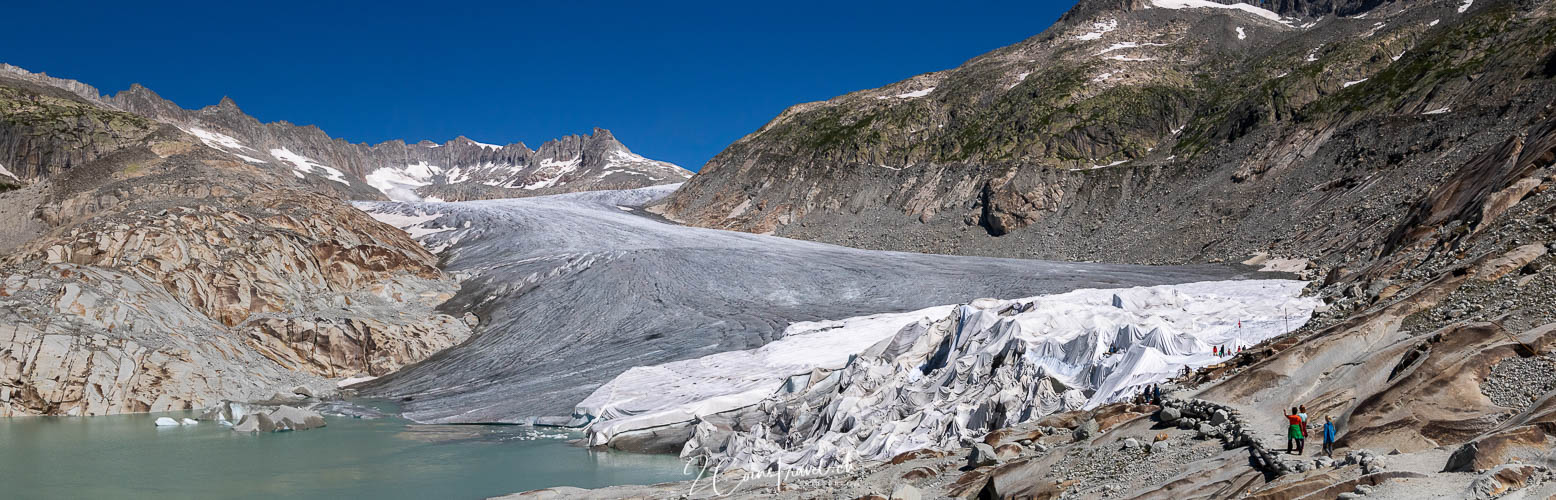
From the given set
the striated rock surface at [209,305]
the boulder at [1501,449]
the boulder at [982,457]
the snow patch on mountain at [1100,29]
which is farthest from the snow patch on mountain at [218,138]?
the boulder at [1501,449]

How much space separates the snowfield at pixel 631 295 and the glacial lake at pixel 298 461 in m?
3.40

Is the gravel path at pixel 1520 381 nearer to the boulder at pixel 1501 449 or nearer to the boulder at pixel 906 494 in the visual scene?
the boulder at pixel 1501 449

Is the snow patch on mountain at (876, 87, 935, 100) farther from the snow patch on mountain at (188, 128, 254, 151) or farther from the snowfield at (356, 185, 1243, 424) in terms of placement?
the snow patch on mountain at (188, 128, 254, 151)

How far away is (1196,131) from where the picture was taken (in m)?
71.9

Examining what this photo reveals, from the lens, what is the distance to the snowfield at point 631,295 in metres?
36.6

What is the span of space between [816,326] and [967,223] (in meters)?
33.4

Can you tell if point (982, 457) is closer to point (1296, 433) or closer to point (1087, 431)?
point (1087, 431)

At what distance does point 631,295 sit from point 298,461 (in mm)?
21804

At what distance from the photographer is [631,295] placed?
4662 cm

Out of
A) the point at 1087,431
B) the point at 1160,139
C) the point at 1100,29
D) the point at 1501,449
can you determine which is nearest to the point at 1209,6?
the point at 1100,29

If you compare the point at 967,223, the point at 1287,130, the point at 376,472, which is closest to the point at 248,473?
the point at 376,472

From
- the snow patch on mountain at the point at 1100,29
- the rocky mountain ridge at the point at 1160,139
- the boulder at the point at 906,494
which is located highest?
the snow patch on mountain at the point at 1100,29

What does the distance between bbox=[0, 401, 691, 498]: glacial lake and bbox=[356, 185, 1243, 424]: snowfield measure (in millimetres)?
3396

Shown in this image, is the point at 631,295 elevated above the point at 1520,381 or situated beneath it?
elevated above
